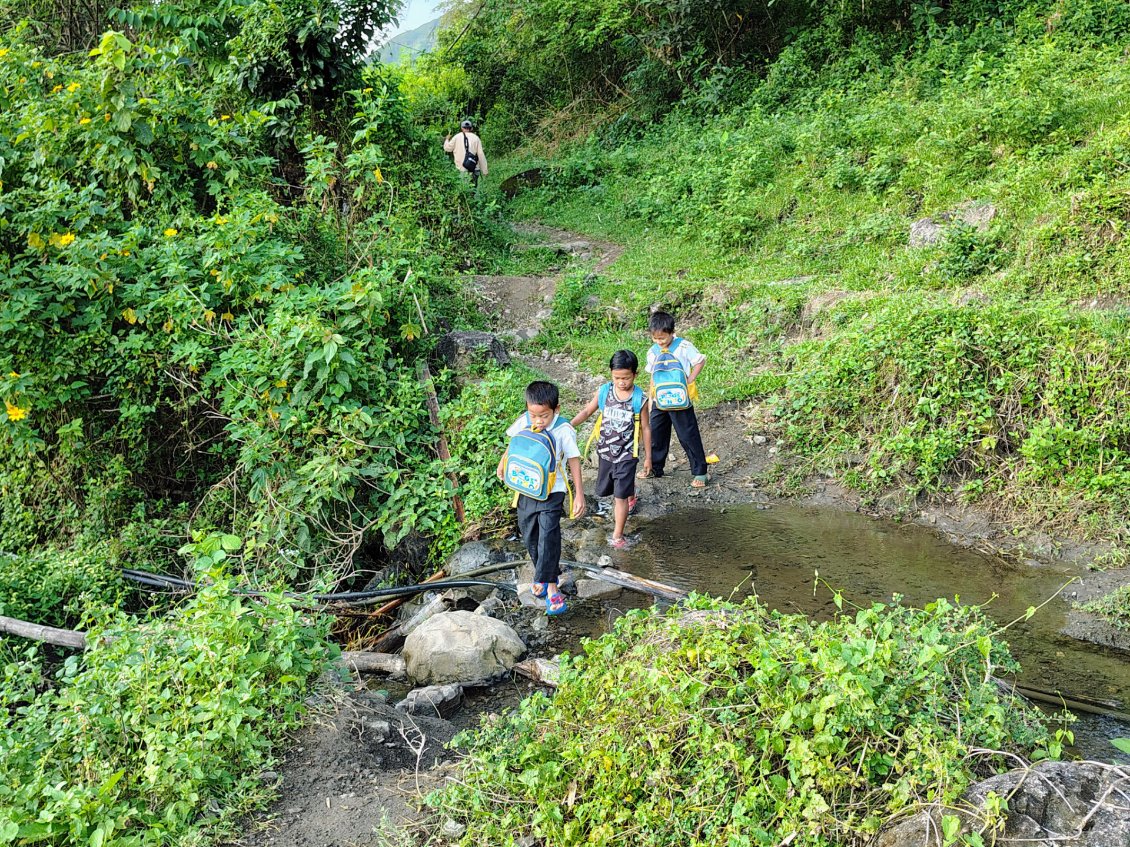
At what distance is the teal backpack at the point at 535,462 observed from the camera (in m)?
5.73

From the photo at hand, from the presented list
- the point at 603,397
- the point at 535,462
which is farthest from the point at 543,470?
the point at 603,397

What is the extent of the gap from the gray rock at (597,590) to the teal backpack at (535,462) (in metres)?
0.94

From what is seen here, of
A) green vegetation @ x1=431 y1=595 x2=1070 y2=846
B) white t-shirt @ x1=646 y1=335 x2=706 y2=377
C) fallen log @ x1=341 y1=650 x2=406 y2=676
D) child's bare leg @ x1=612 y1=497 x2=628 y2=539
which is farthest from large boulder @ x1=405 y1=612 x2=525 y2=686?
white t-shirt @ x1=646 y1=335 x2=706 y2=377

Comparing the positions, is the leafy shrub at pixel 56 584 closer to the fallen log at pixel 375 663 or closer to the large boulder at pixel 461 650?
the fallen log at pixel 375 663

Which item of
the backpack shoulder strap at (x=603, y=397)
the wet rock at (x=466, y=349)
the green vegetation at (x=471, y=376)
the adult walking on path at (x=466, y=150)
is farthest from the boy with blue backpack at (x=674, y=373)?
the adult walking on path at (x=466, y=150)

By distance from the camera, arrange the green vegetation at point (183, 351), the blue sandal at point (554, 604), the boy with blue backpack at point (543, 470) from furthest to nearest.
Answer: the green vegetation at point (183, 351) < the blue sandal at point (554, 604) < the boy with blue backpack at point (543, 470)

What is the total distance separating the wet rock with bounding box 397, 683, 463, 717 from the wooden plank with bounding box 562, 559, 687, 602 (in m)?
1.51

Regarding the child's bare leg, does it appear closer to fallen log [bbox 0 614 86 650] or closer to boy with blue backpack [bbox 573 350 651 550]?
boy with blue backpack [bbox 573 350 651 550]

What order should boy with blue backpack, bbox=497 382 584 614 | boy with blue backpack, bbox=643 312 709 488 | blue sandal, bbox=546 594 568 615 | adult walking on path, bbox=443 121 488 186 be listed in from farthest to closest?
adult walking on path, bbox=443 121 488 186
boy with blue backpack, bbox=643 312 709 488
blue sandal, bbox=546 594 568 615
boy with blue backpack, bbox=497 382 584 614

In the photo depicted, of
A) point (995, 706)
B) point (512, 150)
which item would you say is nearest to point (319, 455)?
point (995, 706)

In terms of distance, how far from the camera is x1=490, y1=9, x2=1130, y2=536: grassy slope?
676 cm

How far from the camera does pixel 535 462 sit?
5730mm

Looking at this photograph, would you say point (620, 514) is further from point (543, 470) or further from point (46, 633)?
point (46, 633)

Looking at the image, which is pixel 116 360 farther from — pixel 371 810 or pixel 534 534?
pixel 371 810
